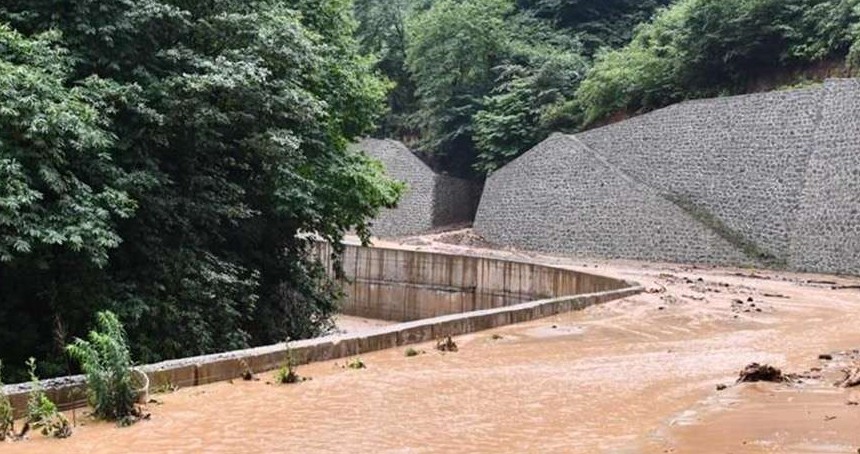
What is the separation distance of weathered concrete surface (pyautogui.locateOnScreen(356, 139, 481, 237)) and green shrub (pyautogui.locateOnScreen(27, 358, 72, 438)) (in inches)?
1161

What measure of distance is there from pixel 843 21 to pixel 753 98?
355cm

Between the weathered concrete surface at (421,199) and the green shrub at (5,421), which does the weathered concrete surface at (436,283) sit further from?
the green shrub at (5,421)

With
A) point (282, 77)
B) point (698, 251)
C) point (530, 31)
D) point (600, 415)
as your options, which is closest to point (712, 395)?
point (600, 415)

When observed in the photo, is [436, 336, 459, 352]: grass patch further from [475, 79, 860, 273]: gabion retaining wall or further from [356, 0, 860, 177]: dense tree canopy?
[356, 0, 860, 177]: dense tree canopy

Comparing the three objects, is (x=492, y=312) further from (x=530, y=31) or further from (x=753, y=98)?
(x=530, y=31)

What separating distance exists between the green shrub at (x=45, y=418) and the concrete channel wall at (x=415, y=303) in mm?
334

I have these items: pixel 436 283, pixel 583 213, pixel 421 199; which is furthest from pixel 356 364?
pixel 421 199

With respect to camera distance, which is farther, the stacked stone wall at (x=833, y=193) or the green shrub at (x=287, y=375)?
the stacked stone wall at (x=833, y=193)

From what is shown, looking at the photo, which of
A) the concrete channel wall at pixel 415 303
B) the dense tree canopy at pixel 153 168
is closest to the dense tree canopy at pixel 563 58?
the concrete channel wall at pixel 415 303

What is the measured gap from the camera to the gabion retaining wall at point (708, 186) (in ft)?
69.5

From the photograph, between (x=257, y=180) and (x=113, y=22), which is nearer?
(x=113, y=22)

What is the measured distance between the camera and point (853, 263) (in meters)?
20.4

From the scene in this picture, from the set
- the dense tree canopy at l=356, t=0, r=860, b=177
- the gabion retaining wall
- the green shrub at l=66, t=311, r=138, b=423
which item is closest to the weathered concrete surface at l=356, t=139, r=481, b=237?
the dense tree canopy at l=356, t=0, r=860, b=177

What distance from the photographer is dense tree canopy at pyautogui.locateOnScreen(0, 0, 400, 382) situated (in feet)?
30.6
